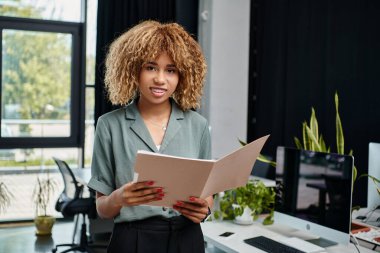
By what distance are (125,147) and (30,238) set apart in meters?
3.70

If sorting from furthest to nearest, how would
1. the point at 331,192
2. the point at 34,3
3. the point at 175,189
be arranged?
the point at 34,3 → the point at 331,192 → the point at 175,189

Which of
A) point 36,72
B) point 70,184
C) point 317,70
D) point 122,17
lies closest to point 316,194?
point 70,184

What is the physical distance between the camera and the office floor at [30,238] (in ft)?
14.0

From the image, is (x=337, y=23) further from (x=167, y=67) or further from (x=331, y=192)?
(x=167, y=67)

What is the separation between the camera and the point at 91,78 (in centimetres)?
550

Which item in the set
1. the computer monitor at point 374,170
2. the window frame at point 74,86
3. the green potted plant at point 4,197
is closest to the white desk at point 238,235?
the computer monitor at point 374,170

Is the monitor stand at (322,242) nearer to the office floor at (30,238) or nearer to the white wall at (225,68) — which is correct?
the office floor at (30,238)

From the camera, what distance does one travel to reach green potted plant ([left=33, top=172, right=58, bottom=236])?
470 cm

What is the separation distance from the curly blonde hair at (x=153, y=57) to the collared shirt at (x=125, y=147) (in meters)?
0.07

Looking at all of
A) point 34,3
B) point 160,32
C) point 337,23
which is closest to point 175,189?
point 160,32

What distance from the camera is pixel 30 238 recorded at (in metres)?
4.63

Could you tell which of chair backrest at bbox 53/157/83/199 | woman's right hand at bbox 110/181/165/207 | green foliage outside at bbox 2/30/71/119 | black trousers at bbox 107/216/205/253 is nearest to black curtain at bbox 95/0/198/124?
green foliage outside at bbox 2/30/71/119

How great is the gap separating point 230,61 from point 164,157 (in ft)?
14.0

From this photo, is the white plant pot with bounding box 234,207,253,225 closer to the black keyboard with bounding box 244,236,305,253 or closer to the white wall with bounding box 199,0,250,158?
the black keyboard with bounding box 244,236,305,253
